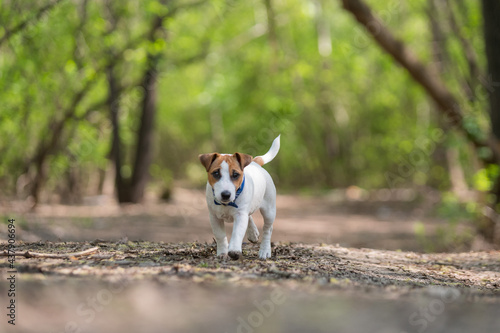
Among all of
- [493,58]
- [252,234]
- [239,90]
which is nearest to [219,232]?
[252,234]

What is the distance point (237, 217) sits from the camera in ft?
15.6

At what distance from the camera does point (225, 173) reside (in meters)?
4.60

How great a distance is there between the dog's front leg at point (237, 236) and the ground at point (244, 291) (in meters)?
0.08

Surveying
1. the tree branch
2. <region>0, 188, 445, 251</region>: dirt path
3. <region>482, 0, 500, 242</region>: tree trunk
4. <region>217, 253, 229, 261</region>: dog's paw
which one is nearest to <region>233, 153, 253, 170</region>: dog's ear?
<region>217, 253, 229, 261</region>: dog's paw

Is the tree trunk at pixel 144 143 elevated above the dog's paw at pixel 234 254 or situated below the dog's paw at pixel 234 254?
above

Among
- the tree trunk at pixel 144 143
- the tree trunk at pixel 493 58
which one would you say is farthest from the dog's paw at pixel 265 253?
the tree trunk at pixel 144 143

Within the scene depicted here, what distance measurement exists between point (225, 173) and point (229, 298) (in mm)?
1544

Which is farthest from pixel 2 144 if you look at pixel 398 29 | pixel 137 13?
pixel 398 29

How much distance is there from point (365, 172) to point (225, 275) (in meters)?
26.4

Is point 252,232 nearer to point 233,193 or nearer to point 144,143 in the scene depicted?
point 233,193

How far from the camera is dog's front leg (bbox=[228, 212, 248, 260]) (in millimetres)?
4676

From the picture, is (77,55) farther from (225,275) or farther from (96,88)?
(225,275)

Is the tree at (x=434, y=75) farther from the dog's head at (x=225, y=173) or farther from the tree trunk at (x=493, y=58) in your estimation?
the dog's head at (x=225, y=173)

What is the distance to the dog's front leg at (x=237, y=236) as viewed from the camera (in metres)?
4.68
